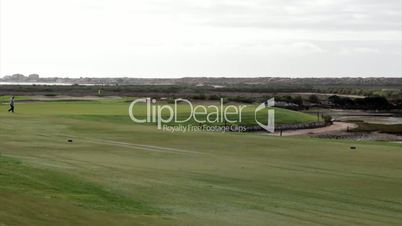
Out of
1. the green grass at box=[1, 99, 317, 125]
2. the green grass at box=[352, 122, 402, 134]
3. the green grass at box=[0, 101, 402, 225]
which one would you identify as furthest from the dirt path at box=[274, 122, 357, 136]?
the green grass at box=[0, 101, 402, 225]

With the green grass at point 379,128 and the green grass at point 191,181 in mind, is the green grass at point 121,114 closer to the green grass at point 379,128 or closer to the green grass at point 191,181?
the green grass at point 379,128

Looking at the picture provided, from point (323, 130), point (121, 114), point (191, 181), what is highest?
point (121, 114)

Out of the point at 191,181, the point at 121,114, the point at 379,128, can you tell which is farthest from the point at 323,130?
the point at 191,181

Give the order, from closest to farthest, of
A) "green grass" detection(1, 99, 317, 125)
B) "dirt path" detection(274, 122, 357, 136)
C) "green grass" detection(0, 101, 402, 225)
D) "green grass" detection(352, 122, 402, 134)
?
"green grass" detection(0, 101, 402, 225) → "green grass" detection(1, 99, 317, 125) → "dirt path" detection(274, 122, 357, 136) → "green grass" detection(352, 122, 402, 134)

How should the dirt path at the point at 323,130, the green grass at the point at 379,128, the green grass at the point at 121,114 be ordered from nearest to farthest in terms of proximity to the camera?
the green grass at the point at 121,114 < the dirt path at the point at 323,130 < the green grass at the point at 379,128

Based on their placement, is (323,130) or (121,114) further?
(323,130)

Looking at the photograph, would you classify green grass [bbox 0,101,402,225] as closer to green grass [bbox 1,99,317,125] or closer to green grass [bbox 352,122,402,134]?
green grass [bbox 1,99,317,125]

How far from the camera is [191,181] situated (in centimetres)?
2050

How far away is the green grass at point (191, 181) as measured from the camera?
1439 centimetres

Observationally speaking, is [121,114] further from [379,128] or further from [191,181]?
[191,181]

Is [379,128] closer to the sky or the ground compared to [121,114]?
closer to the ground

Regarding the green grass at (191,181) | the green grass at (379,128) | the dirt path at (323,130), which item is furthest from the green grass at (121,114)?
the green grass at (191,181)

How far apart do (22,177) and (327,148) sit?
62.1 feet

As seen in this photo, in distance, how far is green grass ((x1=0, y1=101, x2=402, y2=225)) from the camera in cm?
1439
